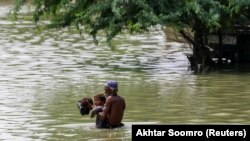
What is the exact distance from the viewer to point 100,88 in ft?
71.7

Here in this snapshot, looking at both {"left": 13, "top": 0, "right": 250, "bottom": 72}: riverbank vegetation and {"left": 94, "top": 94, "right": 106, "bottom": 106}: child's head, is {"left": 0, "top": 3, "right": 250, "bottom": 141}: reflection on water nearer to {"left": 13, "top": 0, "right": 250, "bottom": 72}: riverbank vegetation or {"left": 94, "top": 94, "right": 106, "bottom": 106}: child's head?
{"left": 94, "top": 94, "right": 106, "bottom": 106}: child's head

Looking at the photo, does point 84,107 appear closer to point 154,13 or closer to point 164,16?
point 164,16

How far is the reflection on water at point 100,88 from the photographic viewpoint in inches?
656

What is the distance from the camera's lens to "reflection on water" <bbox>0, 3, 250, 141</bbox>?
1666 centimetres

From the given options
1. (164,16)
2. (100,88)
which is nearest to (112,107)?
(100,88)

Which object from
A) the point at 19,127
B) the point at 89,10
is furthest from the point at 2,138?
the point at 89,10

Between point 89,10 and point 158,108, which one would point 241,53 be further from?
point 158,108

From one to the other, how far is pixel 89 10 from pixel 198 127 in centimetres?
1191

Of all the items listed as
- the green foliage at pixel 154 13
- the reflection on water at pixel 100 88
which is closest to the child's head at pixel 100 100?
the reflection on water at pixel 100 88

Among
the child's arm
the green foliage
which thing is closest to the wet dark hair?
the child's arm

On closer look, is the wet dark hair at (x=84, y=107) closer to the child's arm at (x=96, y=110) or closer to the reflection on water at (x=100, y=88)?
the child's arm at (x=96, y=110)

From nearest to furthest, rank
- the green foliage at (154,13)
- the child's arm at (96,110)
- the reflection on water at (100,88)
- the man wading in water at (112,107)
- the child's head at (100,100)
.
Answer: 1. the man wading in water at (112,107)
2. the child's arm at (96,110)
3. the child's head at (100,100)
4. the reflection on water at (100,88)
5. the green foliage at (154,13)

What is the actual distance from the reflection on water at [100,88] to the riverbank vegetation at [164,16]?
3.73 feet

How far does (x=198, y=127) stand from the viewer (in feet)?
40.7
